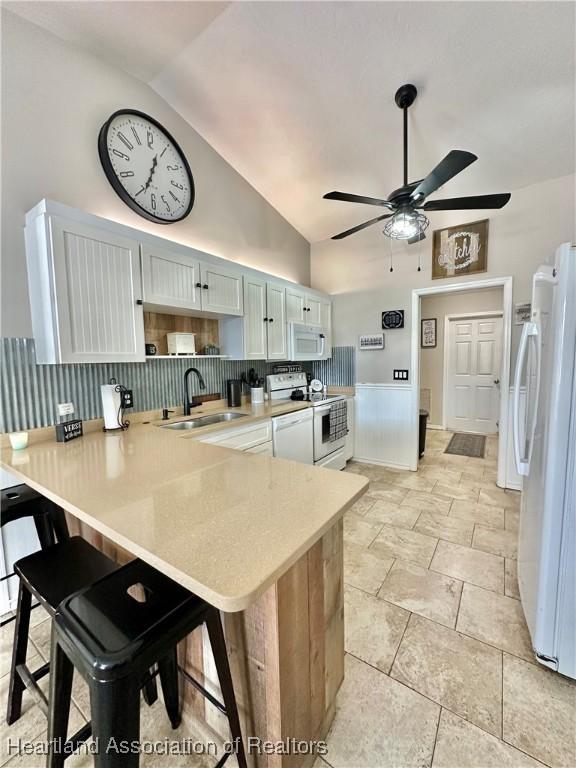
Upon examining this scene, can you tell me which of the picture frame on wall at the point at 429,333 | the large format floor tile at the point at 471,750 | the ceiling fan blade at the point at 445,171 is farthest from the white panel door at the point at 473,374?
the large format floor tile at the point at 471,750

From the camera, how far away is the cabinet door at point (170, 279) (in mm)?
2078

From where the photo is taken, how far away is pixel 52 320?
1657mm

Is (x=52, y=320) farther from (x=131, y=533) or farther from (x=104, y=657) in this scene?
(x=104, y=657)

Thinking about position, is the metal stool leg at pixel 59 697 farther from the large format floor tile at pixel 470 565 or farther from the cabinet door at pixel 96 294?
the large format floor tile at pixel 470 565

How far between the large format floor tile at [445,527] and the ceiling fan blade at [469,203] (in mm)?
2309

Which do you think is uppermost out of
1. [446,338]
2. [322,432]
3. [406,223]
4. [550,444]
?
[406,223]

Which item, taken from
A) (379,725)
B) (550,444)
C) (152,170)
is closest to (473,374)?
(550,444)

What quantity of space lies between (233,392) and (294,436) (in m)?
Result: 0.74

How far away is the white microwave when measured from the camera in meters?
3.47

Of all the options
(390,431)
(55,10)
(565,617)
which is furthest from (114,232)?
(390,431)

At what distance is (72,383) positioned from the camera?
196 centimetres

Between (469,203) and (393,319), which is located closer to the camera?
(469,203)

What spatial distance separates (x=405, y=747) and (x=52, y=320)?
242 centimetres

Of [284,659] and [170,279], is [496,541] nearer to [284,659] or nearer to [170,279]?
[284,659]
